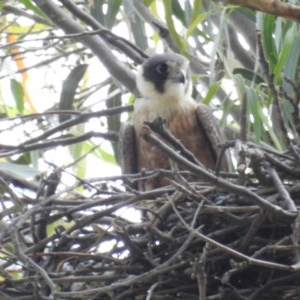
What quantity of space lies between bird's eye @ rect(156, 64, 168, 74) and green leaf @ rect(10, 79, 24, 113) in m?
0.61

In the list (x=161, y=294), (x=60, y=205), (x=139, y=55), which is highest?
(x=139, y=55)

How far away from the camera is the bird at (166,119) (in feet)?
14.2

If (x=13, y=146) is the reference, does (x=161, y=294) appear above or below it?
below

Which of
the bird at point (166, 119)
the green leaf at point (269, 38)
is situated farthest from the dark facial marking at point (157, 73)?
the green leaf at point (269, 38)

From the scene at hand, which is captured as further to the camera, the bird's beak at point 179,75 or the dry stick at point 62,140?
the bird's beak at point 179,75

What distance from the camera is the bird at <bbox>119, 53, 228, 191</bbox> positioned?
4324mm

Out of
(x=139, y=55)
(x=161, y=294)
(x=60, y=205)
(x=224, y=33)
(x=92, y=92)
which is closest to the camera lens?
(x=161, y=294)

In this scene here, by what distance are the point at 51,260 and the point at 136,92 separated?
145cm

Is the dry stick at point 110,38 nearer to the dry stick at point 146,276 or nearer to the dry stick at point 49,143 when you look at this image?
the dry stick at point 49,143

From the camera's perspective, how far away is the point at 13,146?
146 inches

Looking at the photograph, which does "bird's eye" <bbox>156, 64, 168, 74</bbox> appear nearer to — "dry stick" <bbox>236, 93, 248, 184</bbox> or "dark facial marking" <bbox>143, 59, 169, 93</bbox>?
"dark facial marking" <bbox>143, 59, 169, 93</bbox>

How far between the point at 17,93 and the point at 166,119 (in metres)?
0.67

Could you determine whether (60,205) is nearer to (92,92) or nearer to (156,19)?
(156,19)

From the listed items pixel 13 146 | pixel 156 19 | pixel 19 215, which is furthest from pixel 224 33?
pixel 19 215
